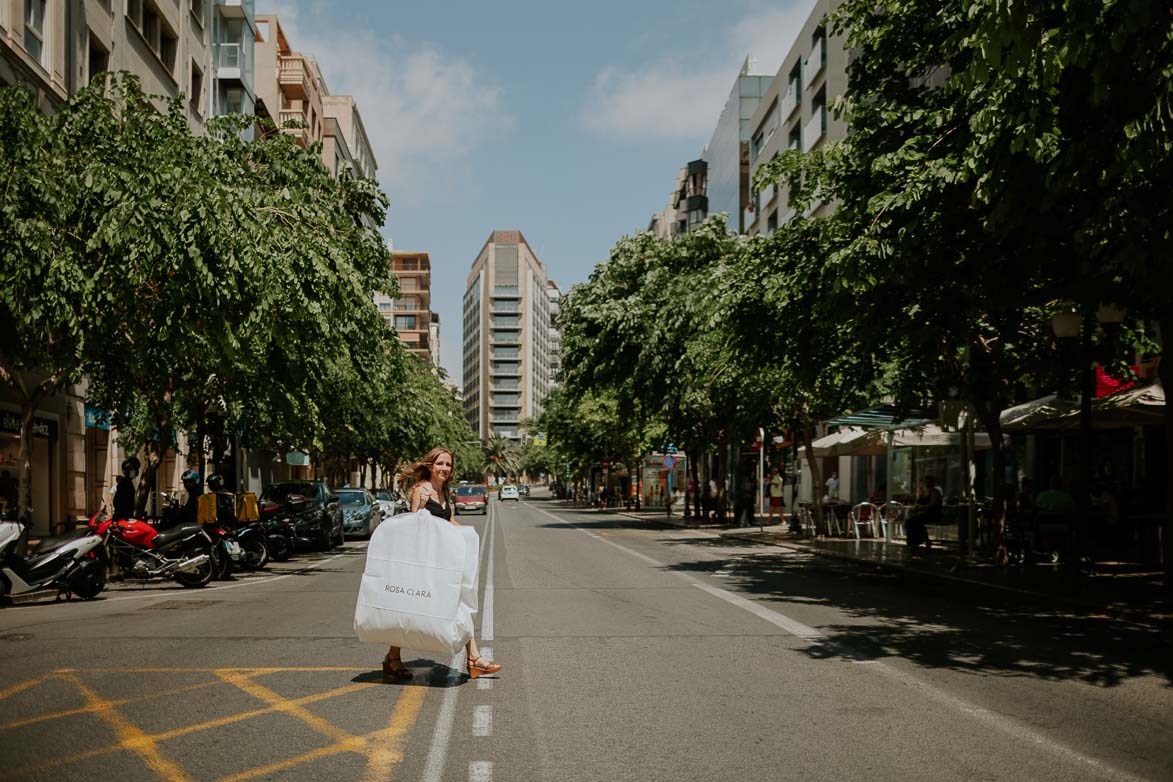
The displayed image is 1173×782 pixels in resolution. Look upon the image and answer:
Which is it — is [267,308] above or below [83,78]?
below

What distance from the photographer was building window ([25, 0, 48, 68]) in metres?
25.3

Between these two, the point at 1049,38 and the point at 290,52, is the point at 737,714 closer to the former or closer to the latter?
the point at 1049,38

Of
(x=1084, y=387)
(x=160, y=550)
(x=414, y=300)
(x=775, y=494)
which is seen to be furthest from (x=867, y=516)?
(x=414, y=300)

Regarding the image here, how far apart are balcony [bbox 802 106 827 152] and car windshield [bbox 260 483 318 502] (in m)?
30.7

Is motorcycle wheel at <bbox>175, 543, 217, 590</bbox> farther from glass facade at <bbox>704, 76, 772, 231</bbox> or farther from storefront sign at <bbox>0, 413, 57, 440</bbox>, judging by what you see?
glass facade at <bbox>704, 76, 772, 231</bbox>

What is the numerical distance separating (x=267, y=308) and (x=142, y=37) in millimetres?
22671

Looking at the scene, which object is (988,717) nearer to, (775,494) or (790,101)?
(775,494)

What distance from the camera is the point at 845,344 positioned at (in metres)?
18.9

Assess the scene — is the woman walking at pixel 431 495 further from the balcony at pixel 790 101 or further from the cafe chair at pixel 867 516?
the balcony at pixel 790 101

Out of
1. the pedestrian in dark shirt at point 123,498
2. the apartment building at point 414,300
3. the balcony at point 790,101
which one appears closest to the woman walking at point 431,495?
the pedestrian in dark shirt at point 123,498

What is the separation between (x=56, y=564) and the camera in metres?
14.4

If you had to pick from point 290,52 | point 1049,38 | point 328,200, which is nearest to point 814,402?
point 328,200

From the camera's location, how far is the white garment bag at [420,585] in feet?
25.4

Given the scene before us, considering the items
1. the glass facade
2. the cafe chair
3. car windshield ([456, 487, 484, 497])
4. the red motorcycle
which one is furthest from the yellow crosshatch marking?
the glass facade
